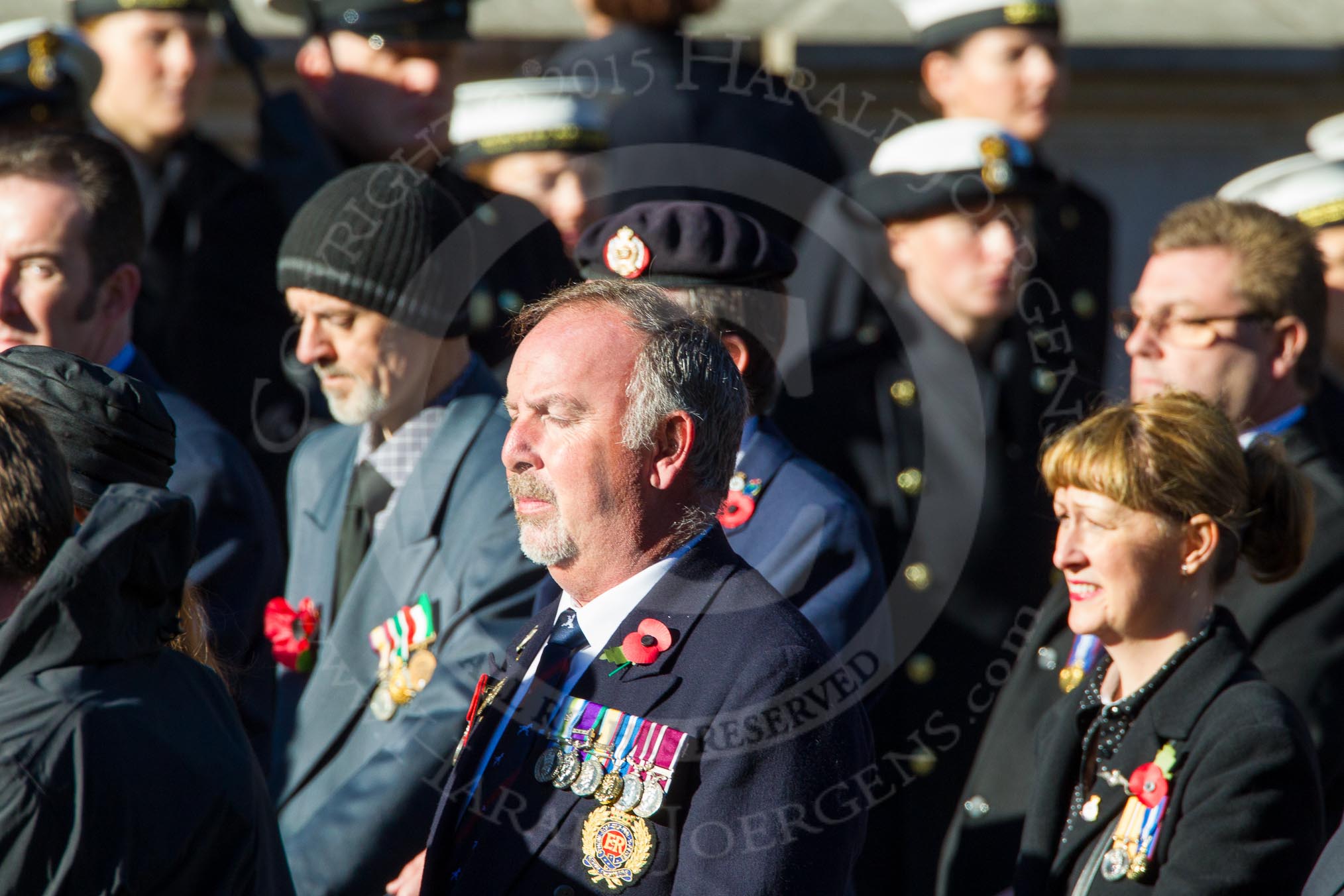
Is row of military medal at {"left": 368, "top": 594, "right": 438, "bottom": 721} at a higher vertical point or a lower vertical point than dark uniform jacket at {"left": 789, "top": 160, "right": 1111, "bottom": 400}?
lower

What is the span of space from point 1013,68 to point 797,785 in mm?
3851

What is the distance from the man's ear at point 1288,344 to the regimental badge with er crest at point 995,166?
0.94 meters

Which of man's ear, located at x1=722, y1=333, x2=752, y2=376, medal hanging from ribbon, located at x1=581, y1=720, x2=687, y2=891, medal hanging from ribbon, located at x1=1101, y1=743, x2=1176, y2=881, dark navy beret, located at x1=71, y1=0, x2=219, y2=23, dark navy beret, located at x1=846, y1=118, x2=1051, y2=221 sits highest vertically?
dark navy beret, located at x1=71, y1=0, x2=219, y2=23

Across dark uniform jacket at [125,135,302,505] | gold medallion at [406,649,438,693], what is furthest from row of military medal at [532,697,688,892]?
dark uniform jacket at [125,135,302,505]

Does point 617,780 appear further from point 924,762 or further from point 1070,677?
point 924,762

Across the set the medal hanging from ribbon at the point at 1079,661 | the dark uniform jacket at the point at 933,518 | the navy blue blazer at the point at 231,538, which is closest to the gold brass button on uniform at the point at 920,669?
the dark uniform jacket at the point at 933,518

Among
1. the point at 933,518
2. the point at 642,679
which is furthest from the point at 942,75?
the point at 642,679

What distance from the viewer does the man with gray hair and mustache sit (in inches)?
104

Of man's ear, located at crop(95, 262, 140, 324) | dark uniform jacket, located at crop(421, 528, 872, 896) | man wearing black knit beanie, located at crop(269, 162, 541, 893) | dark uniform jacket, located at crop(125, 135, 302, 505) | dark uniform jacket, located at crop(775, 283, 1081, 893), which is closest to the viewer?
dark uniform jacket, located at crop(421, 528, 872, 896)

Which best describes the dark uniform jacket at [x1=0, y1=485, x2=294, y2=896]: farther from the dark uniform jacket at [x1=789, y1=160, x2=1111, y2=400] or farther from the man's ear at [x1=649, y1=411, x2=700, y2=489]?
the dark uniform jacket at [x1=789, y1=160, x2=1111, y2=400]

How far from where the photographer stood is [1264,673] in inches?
150

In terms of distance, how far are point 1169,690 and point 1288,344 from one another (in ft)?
4.26

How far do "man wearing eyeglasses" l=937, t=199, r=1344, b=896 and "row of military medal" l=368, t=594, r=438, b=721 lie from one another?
1241 millimetres

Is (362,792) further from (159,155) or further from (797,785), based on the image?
(159,155)
